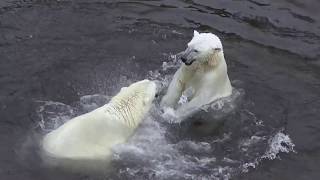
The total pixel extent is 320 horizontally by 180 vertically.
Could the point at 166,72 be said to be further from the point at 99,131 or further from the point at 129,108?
the point at 99,131

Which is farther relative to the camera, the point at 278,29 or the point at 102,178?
the point at 278,29

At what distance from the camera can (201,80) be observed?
982 centimetres

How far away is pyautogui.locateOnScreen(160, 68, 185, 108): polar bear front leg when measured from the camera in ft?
32.6

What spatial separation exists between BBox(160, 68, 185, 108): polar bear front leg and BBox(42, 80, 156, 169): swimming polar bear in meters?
0.52

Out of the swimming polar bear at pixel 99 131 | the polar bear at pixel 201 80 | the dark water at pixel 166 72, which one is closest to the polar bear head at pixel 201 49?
the polar bear at pixel 201 80

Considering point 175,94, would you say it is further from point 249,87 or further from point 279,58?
point 279,58

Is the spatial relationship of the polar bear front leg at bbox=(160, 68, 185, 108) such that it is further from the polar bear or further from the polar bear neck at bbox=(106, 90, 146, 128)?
the polar bear neck at bbox=(106, 90, 146, 128)

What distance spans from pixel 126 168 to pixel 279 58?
4.39 metres

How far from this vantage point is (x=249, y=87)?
421 inches

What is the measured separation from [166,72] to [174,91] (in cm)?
111

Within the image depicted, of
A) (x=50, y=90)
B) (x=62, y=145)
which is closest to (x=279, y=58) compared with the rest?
(x=50, y=90)

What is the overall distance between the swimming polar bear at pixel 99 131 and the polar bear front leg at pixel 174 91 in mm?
518

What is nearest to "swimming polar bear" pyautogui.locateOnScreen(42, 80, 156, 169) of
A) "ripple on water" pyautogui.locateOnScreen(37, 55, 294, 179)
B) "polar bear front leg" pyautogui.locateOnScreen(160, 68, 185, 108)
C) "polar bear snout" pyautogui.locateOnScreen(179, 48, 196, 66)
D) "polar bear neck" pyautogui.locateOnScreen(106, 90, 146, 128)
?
"polar bear neck" pyautogui.locateOnScreen(106, 90, 146, 128)

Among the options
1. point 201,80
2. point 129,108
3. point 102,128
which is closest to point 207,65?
point 201,80
